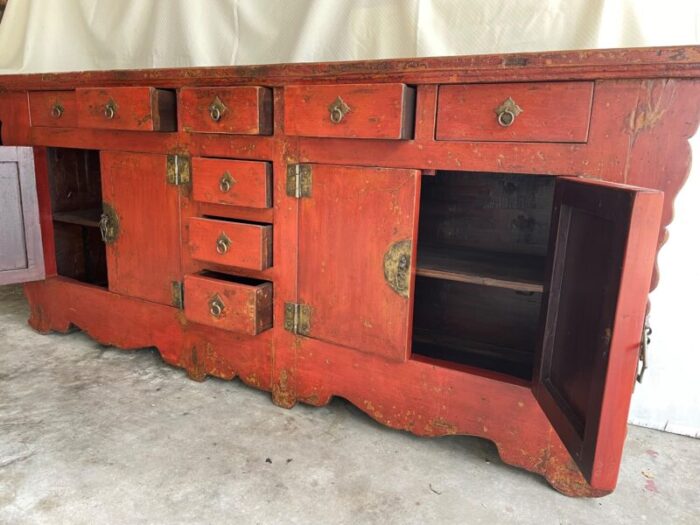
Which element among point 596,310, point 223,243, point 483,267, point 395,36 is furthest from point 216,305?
point 395,36

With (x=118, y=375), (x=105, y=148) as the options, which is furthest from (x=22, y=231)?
(x=118, y=375)

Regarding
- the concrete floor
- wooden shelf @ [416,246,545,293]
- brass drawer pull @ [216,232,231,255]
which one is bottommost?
the concrete floor

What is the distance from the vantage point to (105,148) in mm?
1836

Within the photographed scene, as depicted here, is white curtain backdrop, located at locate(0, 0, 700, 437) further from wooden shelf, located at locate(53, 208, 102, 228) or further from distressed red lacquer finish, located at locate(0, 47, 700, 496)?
wooden shelf, located at locate(53, 208, 102, 228)

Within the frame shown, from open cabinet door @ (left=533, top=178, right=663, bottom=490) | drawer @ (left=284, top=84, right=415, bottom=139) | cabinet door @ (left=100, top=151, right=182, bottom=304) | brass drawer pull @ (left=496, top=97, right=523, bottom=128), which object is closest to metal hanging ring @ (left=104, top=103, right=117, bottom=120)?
cabinet door @ (left=100, top=151, right=182, bottom=304)

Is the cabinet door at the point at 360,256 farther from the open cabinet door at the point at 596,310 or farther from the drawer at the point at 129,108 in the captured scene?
→ the drawer at the point at 129,108

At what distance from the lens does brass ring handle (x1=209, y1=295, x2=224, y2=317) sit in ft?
5.21

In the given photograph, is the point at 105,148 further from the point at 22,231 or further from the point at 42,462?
the point at 42,462

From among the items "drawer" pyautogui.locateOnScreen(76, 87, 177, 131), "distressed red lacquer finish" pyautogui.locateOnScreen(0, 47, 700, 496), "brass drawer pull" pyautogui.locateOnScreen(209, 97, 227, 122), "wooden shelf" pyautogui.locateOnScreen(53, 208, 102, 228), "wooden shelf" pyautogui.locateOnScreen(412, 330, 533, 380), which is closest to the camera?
"distressed red lacquer finish" pyautogui.locateOnScreen(0, 47, 700, 496)

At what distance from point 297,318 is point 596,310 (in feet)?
2.99

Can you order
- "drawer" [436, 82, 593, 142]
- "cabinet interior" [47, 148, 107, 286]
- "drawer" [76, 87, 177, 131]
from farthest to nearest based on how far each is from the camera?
"cabinet interior" [47, 148, 107, 286]
"drawer" [76, 87, 177, 131]
"drawer" [436, 82, 593, 142]

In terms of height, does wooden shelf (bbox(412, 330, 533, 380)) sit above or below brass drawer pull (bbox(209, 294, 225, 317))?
below

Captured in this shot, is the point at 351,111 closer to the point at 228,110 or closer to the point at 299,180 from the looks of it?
the point at 299,180

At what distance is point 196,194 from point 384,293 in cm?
70
